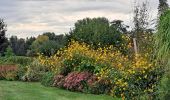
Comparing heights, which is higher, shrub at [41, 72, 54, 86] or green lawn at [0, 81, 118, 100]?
green lawn at [0, 81, 118, 100]

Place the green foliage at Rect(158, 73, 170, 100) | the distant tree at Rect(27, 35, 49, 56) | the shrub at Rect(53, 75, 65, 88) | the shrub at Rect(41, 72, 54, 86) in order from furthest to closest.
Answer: the distant tree at Rect(27, 35, 49, 56) → the shrub at Rect(41, 72, 54, 86) → the shrub at Rect(53, 75, 65, 88) → the green foliage at Rect(158, 73, 170, 100)

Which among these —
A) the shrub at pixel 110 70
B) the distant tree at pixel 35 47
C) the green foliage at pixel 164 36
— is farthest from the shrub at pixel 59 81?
the distant tree at pixel 35 47

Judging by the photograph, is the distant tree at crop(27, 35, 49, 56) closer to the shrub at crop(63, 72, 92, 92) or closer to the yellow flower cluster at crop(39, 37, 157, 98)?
the yellow flower cluster at crop(39, 37, 157, 98)

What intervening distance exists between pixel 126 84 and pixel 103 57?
11.5 feet

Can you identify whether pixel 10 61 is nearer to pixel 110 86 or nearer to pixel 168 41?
pixel 110 86

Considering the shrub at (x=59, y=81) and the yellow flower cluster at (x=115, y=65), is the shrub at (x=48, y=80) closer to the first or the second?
the yellow flower cluster at (x=115, y=65)

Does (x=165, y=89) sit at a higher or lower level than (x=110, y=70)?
higher

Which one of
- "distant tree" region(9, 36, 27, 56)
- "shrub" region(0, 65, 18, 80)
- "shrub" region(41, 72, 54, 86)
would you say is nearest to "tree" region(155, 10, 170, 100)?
"shrub" region(41, 72, 54, 86)

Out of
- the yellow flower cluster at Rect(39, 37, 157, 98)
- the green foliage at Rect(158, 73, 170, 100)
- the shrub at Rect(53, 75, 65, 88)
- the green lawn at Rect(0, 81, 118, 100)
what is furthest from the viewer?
the shrub at Rect(53, 75, 65, 88)

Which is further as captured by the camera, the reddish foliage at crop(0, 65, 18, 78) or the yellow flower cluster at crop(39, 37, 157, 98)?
the reddish foliage at crop(0, 65, 18, 78)

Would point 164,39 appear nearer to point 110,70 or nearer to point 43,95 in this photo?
point 110,70

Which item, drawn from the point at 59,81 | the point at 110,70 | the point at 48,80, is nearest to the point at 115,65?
the point at 110,70

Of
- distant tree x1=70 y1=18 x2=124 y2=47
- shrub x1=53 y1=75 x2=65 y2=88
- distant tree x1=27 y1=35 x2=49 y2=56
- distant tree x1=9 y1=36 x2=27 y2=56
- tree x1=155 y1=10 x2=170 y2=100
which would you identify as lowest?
distant tree x1=9 y1=36 x2=27 y2=56

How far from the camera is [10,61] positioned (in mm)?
31547
